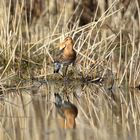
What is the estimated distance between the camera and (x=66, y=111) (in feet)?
16.4

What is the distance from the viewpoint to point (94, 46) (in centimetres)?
645

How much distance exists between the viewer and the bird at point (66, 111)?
15.0 ft

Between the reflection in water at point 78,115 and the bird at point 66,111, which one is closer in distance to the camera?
the reflection in water at point 78,115

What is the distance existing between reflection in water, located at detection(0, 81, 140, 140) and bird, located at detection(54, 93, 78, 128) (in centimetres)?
4

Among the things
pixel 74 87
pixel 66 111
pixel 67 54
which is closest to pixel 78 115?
pixel 66 111

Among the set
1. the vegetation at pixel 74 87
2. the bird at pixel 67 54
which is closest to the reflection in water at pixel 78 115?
the vegetation at pixel 74 87

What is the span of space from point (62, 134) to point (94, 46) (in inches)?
95.4

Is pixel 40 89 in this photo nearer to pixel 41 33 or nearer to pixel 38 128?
pixel 38 128

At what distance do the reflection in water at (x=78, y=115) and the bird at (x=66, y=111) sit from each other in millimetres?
40

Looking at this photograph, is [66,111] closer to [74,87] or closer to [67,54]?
[74,87]

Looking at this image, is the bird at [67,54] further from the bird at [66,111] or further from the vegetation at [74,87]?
the bird at [66,111]

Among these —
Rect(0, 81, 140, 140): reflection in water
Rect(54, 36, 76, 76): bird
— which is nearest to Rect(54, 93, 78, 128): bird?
Rect(0, 81, 140, 140): reflection in water

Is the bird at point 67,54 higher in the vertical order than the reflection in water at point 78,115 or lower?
higher

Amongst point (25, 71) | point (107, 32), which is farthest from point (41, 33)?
point (25, 71)
